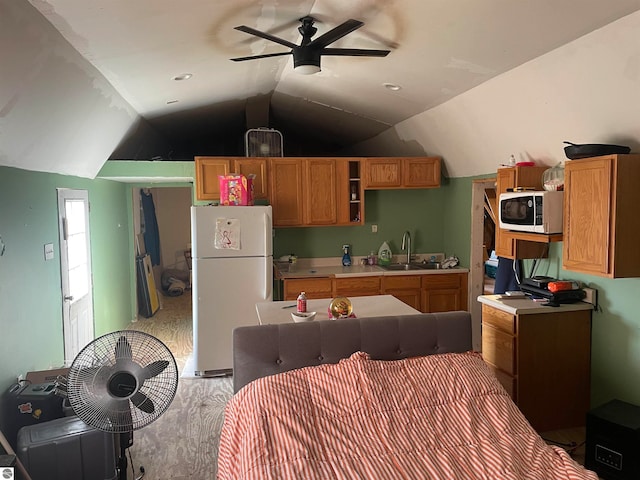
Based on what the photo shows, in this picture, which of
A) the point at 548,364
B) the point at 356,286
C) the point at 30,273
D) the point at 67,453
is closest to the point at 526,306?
the point at 548,364

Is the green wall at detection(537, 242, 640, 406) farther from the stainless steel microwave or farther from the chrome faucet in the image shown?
the chrome faucet

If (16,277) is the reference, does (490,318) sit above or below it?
below

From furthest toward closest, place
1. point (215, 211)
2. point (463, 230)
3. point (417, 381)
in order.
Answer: point (463, 230)
point (215, 211)
point (417, 381)

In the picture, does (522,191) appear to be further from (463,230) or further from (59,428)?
(59,428)

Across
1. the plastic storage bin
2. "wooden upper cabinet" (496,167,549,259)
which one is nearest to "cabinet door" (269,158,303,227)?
"wooden upper cabinet" (496,167,549,259)

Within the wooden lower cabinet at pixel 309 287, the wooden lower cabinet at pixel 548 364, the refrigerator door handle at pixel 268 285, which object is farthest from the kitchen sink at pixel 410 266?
the wooden lower cabinet at pixel 548 364

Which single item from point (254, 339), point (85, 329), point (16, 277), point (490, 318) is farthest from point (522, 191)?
point (85, 329)

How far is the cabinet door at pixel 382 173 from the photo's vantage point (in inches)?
207

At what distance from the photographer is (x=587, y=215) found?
2.99 metres

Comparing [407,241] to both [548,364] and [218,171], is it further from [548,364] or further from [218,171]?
[548,364]

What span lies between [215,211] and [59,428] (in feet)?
7.29

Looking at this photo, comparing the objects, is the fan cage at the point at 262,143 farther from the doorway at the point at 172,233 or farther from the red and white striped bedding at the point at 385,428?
the doorway at the point at 172,233

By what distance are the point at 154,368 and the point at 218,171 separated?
2.93 metres

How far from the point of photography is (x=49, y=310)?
375cm
